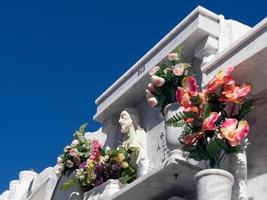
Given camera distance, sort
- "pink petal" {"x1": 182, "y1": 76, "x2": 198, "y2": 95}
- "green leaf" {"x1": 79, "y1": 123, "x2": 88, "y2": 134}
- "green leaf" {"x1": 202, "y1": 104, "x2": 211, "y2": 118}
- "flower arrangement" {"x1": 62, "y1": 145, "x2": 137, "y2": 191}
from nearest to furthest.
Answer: "green leaf" {"x1": 202, "y1": 104, "x2": 211, "y2": 118} → "pink petal" {"x1": 182, "y1": 76, "x2": 198, "y2": 95} → "flower arrangement" {"x1": 62, "y1": 145, "x2": 137, "y2": 191} → "green leaf" {"x1": 79, "y1": 123, "x2": 88, "y2": 134}

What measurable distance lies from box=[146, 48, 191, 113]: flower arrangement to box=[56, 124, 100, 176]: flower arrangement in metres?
1.93

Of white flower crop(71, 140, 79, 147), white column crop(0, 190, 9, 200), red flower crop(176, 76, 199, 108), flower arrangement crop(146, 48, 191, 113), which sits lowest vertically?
red flower crop(176, 76, 199, 108)

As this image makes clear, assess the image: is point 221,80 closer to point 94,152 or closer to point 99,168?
point 99,168

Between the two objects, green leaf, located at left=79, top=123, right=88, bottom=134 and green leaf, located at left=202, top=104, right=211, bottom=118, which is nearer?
green leaf, located at left=202, top=104, right=211, bottom=118

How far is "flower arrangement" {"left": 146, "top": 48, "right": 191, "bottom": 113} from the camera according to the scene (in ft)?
17.8

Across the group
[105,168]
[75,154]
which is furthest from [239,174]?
[75,154]

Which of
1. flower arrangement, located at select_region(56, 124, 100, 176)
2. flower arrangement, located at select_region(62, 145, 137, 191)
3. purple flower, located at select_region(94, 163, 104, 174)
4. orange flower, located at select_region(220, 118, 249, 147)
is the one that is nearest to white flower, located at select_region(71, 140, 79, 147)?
flower arrangement, located at select_region(56, 124, 100, 176)

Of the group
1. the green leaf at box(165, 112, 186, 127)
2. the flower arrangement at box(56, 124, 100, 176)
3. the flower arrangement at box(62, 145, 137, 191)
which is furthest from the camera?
the flower arrangement at box(56, 124, 100, 176)

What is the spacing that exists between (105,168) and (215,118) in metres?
2.23

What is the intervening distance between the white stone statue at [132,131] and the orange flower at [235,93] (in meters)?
2.00

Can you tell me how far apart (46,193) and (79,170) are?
2.41 meters

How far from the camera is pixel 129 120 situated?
678cm

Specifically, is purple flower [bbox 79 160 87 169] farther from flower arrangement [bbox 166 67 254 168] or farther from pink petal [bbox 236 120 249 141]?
pink petal [bbox 236 120 249 141]

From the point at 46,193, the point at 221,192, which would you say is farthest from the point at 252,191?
the point at 46,193
